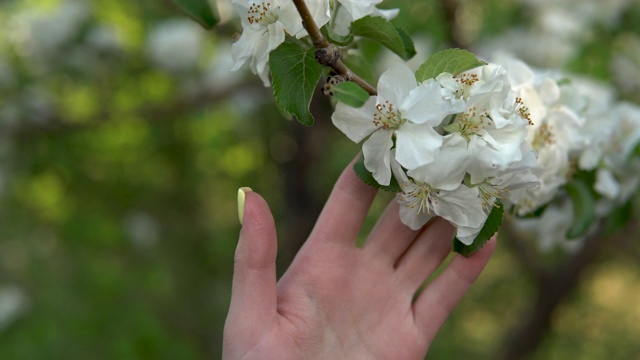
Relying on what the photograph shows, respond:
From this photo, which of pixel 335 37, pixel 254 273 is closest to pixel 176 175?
pixel 254 273

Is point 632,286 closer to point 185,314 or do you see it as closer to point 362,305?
point 185,314

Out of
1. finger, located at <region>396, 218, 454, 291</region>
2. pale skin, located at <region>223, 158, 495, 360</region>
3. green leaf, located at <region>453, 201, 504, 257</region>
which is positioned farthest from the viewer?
finger, located at <region>396, 218, 454, 291</region>

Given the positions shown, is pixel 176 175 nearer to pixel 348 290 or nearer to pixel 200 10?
pixel 348 290

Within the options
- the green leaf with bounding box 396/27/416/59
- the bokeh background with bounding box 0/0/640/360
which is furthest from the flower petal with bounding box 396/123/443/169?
the bokeh background with bounding box 0/0/640/360

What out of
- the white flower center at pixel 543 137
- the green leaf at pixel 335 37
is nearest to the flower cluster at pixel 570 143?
the white flower center at pixel 543 137

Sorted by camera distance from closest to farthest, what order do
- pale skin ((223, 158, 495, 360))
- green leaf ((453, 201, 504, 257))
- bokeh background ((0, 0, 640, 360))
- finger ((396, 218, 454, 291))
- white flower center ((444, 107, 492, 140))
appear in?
white flower center ((444, 107, 492, 140))
green leaf ((453, 201, 504, 257))
pale skin ((223, 158, 495, 360))
finger ((396, 218, 454, 291))
bokeh background ((0, 0, 640, 360))

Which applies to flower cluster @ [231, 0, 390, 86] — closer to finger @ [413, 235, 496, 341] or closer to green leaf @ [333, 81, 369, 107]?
green leaf @ [333, 81, 369, 107]

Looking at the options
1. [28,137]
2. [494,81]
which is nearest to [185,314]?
[28,137]
